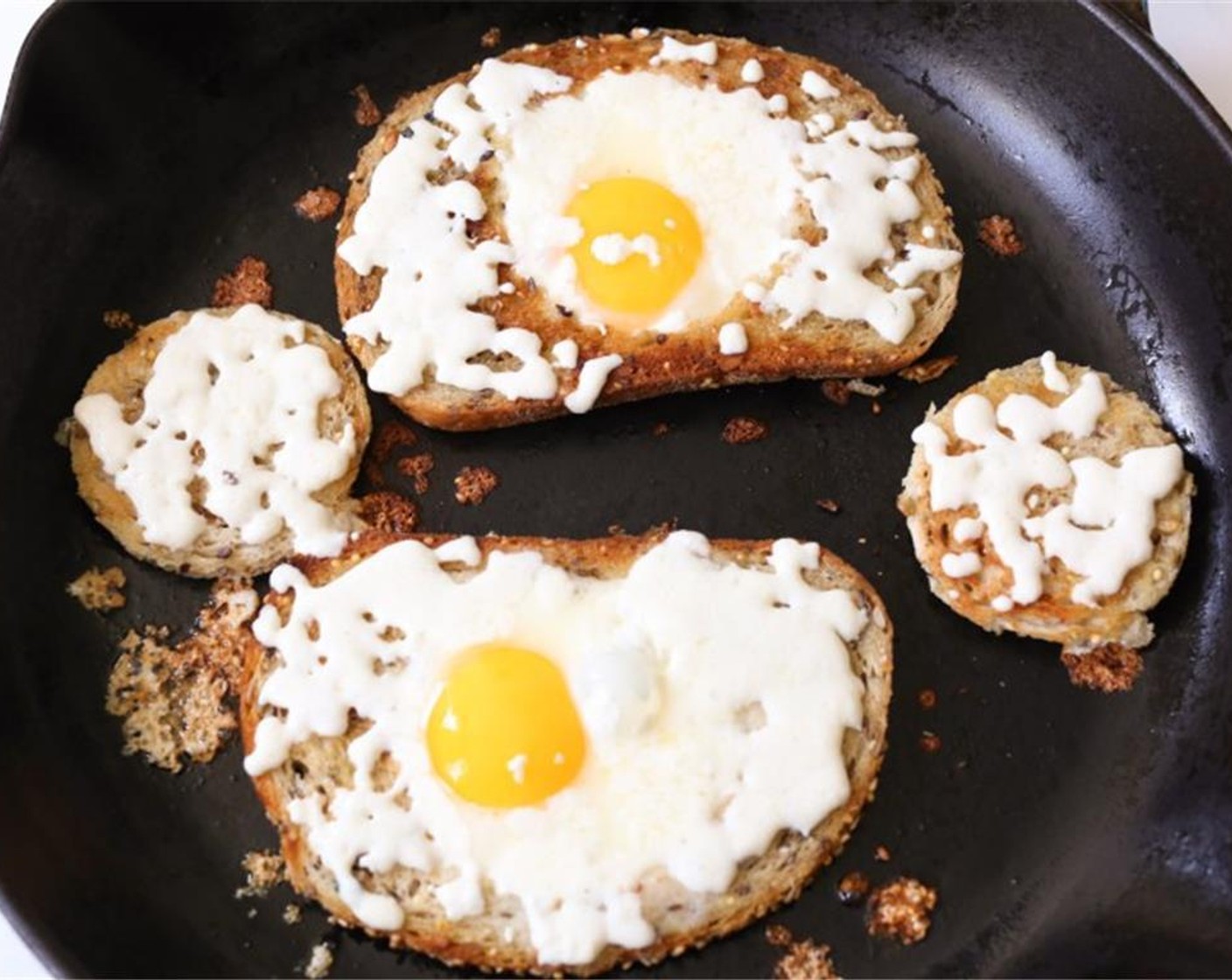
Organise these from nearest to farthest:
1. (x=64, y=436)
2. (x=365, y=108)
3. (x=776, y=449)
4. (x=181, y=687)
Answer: (x=181, y=687)
(x=64, y=436)
(x=776, y=449)
(x=365, y=108)

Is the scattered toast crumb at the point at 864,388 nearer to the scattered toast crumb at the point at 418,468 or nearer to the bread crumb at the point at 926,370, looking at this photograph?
the bread crumb at the point at 926,370

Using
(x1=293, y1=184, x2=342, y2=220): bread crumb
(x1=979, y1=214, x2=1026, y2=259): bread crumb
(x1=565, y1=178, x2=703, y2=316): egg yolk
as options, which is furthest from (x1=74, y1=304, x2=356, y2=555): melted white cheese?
(x1=979, y1=214, x2=1026, y2=259): bread crumb

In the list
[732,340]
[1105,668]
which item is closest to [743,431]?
[732,340]

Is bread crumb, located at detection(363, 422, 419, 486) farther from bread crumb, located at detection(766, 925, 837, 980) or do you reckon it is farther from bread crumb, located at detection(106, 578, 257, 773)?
bread crumb, located at detection(766, 925, 837, 980)

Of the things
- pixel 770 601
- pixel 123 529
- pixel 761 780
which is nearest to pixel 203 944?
pixel 123 529

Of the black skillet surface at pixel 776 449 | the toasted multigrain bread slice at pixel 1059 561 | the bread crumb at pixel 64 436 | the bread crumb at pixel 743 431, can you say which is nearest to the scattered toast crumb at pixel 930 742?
the black skillet surface at pixel 776 449

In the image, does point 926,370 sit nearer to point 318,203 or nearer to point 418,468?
point 418,468

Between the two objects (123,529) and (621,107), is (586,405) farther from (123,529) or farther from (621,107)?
(123,529)
